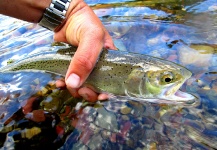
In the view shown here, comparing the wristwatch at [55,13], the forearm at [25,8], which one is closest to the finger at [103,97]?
the wristwatch at [55,13]

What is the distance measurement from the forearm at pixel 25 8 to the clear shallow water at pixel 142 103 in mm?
790

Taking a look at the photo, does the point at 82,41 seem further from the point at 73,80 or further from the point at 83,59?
the point at 73,80

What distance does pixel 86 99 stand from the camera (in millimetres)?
2750

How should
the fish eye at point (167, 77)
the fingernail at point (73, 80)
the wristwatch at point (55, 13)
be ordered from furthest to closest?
the wristwatch at point (55, 13) → the fish eye at point (167, 77) → the fingernail at point (73, 80)

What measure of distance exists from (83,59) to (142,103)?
772 millimetres

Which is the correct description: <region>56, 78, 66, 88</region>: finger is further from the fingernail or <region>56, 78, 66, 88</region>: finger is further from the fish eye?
the fish eye

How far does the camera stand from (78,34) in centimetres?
262

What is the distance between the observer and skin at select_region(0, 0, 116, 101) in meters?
2.23

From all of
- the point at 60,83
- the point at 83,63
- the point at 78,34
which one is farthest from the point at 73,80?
the point at 60,83

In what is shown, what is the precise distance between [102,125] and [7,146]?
0.82 metres

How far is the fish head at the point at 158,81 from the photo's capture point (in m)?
2.34

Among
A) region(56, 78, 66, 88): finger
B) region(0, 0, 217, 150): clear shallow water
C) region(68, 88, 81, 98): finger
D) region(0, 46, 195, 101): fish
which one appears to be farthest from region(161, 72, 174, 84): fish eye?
region(56, 78, 66, 88): finger

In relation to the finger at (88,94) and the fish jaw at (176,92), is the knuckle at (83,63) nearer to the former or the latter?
the finger at (88,94)

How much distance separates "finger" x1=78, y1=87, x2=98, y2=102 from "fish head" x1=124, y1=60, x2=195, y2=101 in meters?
0.34
